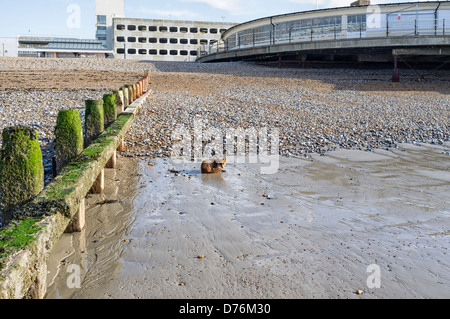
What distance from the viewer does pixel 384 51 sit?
27000 millimetres

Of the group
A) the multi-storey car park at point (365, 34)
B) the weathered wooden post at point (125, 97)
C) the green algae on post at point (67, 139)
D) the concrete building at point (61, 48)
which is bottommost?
the green algae on post at point (67, 139)

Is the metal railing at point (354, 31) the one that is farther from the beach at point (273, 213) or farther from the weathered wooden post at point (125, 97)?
the weathered wooden post at point (125, 97)

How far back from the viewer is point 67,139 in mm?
5551

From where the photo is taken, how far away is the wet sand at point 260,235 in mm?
3781

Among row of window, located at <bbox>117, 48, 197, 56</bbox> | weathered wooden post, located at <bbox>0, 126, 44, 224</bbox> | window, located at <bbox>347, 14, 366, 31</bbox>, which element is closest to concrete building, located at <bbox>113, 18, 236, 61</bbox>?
row of window, located at <bbox>117, 48, 197, 56</bbox>

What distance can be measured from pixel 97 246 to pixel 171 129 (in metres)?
6.07

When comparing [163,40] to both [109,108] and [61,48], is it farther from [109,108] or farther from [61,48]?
[109,108]

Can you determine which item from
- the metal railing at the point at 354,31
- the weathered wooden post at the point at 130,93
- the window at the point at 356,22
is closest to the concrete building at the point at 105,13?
the metal railing at the point at 354,31

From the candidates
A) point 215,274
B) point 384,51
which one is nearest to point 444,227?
point 215,274

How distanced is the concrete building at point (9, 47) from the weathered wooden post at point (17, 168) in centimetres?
7276

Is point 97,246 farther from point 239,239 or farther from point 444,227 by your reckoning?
point 444,227
